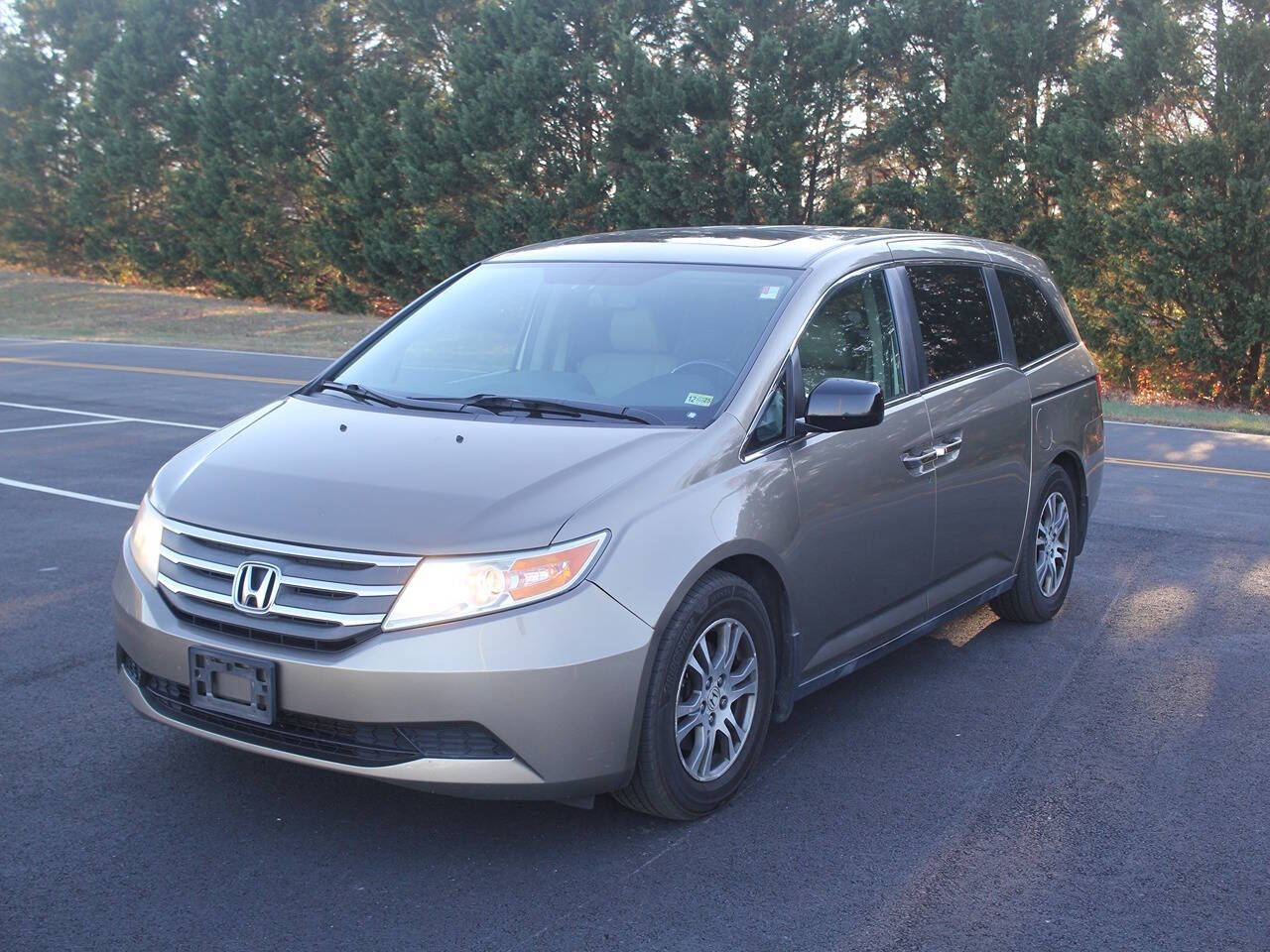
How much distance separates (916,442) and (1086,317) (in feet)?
66.5

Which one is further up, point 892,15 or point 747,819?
point 892,15

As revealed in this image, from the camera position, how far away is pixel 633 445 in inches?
168

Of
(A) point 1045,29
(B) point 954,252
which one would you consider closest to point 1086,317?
(A) point 1045,29

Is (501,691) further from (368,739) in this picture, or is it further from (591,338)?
(591,338)

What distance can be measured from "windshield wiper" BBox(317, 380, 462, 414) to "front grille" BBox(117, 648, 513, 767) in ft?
4.37

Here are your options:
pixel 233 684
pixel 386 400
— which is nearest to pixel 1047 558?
pixel 386 400

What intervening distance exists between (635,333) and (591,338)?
0.18 m

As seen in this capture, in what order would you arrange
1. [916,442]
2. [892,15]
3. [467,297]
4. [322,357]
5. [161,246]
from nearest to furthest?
1. [916,442]
2. [467,297]
3. [322,357]
4. [892,15]
5. [161,246]

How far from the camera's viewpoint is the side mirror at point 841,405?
457cm

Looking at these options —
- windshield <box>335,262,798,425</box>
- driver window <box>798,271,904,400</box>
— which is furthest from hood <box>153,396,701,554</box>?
driver window <box>798,271,904,400</box>

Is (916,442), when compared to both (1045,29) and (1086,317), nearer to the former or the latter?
(1086,317)

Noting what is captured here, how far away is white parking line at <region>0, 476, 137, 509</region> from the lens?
909 centimetres

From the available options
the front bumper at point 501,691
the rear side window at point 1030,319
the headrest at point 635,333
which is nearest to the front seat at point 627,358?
the headrest at point 635,333

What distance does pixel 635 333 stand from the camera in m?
5.01
